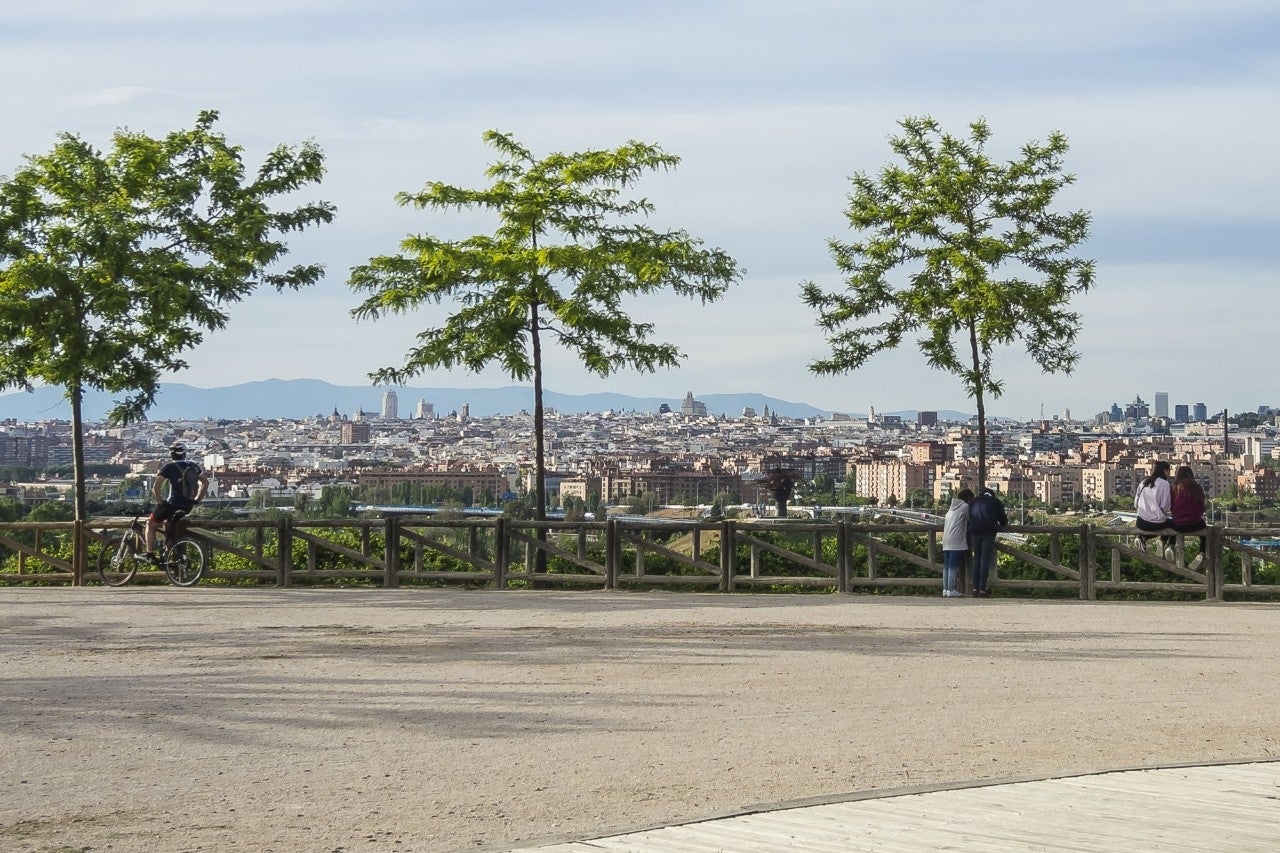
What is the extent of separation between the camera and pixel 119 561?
21500 mm

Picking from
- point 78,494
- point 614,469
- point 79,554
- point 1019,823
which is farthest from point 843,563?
point 614,469

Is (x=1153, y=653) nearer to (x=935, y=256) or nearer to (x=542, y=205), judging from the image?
(x=935, y=256)

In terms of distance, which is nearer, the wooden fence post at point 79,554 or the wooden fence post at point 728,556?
the wooden fence post at point 728,556

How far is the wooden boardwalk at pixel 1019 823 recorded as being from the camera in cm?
682

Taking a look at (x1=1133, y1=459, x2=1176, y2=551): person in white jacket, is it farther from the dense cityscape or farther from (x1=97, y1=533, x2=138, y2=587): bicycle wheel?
(x1=97, y1=533, x2=138, y2=587): bicycle wheel

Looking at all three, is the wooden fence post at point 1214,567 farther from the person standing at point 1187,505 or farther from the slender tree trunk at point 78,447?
the slender tree trunk at point 78,447

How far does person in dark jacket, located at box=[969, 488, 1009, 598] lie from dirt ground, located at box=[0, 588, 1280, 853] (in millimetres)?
2613

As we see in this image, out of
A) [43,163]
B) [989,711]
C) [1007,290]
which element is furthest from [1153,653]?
[43,163]

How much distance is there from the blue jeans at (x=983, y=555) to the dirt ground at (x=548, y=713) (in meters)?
2.61

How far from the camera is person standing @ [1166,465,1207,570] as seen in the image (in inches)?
799

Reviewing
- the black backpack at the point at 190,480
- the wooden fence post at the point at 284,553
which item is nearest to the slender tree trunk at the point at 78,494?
the black backpack at the point at 190,480

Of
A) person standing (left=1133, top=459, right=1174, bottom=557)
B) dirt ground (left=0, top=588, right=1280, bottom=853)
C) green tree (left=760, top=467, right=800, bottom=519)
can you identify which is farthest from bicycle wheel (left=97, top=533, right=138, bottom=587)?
person standing (left=1133, top=459, right=1174, bottom=557)

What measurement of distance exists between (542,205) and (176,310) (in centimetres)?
595

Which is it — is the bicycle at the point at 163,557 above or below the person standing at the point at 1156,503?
below
